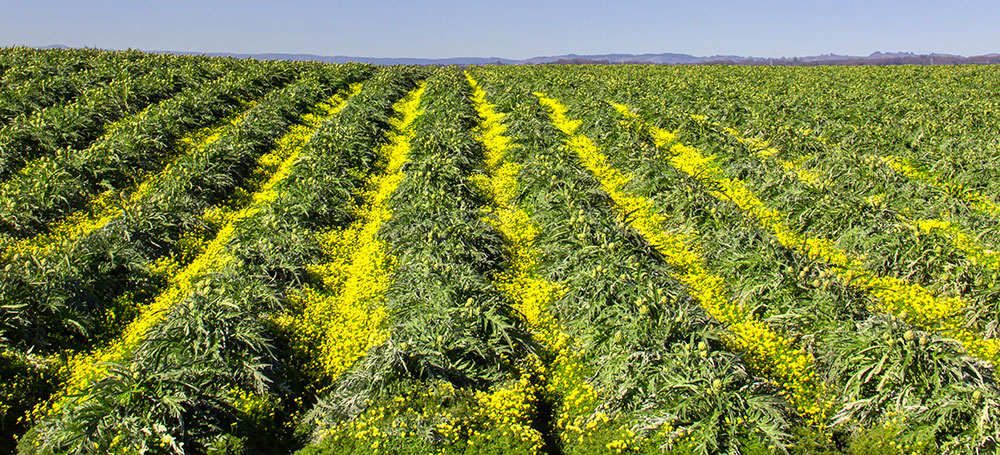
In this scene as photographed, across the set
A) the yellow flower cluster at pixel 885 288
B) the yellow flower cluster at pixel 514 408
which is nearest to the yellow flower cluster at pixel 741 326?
the yellow flower cluster at pixel 885 288

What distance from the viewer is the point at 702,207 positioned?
12211 mm

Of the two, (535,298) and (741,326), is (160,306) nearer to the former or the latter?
(535,298)

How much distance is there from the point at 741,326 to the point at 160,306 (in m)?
9.21

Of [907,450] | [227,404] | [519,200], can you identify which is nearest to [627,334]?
[907,450]

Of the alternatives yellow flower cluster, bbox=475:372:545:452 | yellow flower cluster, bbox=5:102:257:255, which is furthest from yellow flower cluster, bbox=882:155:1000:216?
yellow flower cluster, bbox=5:102:257:255

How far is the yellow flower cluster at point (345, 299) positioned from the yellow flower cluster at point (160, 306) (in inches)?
62.6

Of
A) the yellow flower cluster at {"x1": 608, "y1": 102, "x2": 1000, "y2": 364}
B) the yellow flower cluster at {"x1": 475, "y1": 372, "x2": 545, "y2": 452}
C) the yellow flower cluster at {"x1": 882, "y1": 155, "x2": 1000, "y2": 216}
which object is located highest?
the yellow flower cluster at {"x1": 882, "y1": 155, "x2": 1000, "y2": 216}

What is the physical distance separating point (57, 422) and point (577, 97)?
25.9 meters

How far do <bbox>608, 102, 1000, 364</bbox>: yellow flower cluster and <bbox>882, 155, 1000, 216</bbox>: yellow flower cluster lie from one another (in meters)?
4.01

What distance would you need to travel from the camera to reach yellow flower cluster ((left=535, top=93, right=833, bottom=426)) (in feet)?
23.5

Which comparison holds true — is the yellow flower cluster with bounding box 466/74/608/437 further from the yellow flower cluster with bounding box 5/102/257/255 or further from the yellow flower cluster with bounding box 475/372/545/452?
the yellow flower cluster with bounding box 5/102/257/255

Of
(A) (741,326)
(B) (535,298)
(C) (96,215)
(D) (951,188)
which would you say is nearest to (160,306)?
(C) (96,215)

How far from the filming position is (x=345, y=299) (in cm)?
1002

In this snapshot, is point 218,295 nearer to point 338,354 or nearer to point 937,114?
point 338,354
